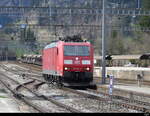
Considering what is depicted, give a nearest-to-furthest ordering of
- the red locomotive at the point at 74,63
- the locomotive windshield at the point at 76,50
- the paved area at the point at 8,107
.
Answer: the paved area at the point at 8,107 → the red locomotive at the point at 74,63 → the locomotive windshield at the point at 76,50

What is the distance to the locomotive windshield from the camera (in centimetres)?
2606

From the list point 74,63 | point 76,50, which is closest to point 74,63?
point 74,63

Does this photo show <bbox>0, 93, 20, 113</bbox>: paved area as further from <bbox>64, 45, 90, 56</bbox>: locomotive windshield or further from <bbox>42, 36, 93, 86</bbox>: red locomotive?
<bbox>64, 45, 90, 56</bbox>: locomotive windshield

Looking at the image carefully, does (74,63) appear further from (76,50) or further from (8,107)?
(8,107)

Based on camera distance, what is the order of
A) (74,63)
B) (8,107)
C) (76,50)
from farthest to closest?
(76,50), (74,63), (8,107)

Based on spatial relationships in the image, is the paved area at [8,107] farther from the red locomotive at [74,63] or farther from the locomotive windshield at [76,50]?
the locomotive windshield at [76,50]

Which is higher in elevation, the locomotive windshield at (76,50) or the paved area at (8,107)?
the locomotive windshield at (76,50)

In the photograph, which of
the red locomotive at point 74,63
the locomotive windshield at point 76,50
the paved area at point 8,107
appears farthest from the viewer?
the locomotive windshield at point 76,50

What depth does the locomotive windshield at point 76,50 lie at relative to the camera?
26062 mm

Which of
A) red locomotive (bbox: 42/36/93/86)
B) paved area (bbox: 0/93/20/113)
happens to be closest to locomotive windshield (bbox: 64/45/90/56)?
red locomotive (bbox: 42/36/93/86)

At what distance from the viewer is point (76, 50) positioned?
26.2 meters

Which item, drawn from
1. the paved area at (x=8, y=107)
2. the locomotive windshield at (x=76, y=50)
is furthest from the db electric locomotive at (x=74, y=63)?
the paved area at (x=8, y=107)

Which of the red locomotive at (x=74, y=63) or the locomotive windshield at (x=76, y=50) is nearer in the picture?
the red locomotive at (x=74, y=63)

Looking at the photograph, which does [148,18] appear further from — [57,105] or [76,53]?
[57,105]
